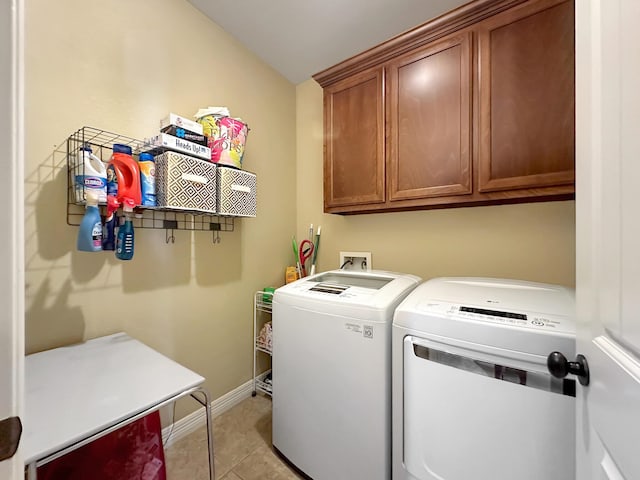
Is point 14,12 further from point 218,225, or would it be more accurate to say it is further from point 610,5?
point 218,225

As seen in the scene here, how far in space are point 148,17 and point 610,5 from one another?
1823 millimetres

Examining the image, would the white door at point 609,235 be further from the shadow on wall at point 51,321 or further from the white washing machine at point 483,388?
the shadow on wall at point 51,321

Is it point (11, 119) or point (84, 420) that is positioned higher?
point (11, 119)

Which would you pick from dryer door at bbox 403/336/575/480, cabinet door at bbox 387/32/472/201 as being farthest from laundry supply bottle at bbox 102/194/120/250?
cabinet door at bbox 387/32/472/201

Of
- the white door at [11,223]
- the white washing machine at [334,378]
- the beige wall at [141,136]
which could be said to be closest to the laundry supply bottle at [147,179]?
the beige wall at [141,136]

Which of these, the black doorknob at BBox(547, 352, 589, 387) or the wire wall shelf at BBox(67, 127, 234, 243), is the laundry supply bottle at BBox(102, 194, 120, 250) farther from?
the black doorknob at BBox(547, 352, 589, 387)

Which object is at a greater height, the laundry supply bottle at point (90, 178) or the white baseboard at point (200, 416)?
the laundry supply bottle at point (90, 178)

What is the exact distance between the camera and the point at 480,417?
788mm

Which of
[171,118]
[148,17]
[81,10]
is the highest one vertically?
[148,17]

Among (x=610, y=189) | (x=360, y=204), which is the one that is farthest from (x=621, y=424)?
(x=360, y=204)

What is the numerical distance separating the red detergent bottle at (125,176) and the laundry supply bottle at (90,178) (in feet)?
0.15

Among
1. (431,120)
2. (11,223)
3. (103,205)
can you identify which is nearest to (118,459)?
(103,205)

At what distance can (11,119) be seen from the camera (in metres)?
0.30

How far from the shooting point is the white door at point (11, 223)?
0.29 meters
